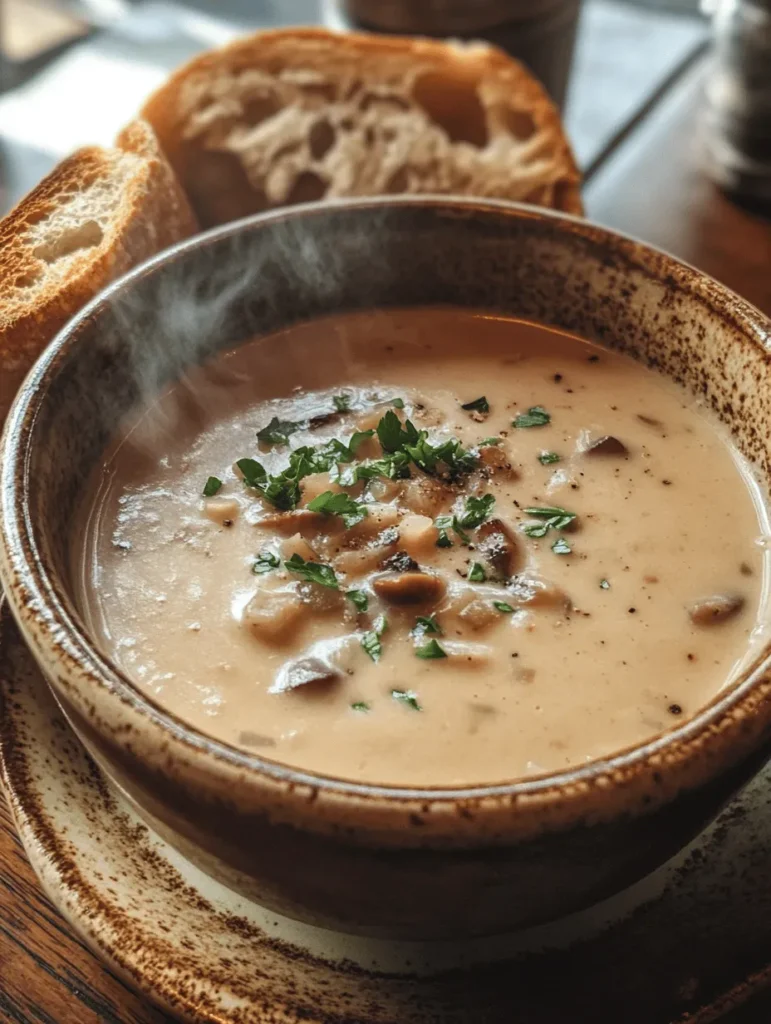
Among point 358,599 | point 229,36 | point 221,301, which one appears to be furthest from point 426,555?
point 229,36

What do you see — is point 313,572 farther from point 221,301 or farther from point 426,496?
point 221,301

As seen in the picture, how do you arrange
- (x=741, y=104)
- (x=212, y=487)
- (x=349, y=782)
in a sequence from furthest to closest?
(x=741, y=104), (x=212, y=487), (x=349, y=782)

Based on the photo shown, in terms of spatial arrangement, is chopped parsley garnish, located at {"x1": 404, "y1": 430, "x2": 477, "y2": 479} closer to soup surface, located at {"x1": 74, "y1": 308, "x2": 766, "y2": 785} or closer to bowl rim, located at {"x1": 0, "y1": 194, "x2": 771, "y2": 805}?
soup surface, located at {"x1": 74, "y1": 308, "x2": 766, "y2": 785}

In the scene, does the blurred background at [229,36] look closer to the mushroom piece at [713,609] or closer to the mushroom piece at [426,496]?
the mushroom piece at [426,496]

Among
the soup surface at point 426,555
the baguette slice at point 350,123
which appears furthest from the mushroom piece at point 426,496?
the baguette slice at point 350,123

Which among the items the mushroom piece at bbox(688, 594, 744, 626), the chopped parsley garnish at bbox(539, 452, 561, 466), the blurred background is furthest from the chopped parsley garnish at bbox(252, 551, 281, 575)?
the blurred background

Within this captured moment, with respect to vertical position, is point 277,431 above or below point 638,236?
above
